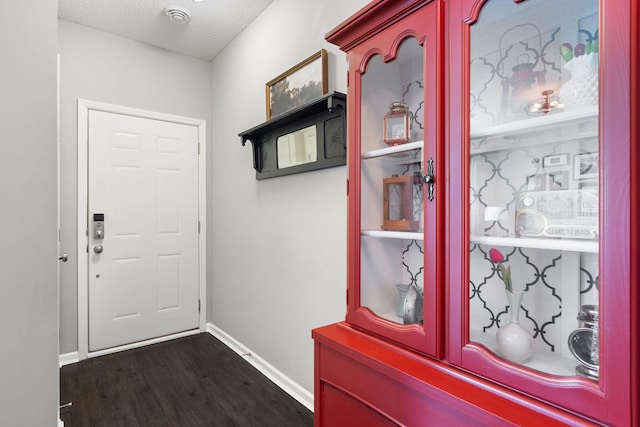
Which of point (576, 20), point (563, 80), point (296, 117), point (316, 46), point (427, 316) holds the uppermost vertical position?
point (316, 46)

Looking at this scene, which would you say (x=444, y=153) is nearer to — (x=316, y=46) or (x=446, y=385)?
(x=446, y=385)

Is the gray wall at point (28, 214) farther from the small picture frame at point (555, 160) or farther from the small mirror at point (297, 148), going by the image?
the small picture frame at point (555, 160)

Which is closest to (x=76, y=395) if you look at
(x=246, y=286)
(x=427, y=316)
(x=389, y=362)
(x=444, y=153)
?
(x=246, y=286)

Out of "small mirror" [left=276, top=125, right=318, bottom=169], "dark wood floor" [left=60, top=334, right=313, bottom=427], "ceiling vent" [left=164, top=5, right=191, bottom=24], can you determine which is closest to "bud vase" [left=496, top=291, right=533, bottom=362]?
"small mirror" [left=276, top=125, right=318, bottom=169]

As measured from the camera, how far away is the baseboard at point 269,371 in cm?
216

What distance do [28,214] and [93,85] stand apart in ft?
6.42

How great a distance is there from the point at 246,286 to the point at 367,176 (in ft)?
6.31

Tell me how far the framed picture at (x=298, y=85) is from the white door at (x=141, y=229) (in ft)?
4.22

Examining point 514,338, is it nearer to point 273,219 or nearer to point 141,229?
point 273,219

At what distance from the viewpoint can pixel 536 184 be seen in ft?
2.92

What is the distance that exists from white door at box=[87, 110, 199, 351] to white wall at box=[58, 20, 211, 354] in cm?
13

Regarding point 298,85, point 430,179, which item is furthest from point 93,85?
point 430,179

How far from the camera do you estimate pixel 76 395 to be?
2.27m

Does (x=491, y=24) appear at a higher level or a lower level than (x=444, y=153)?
higher
